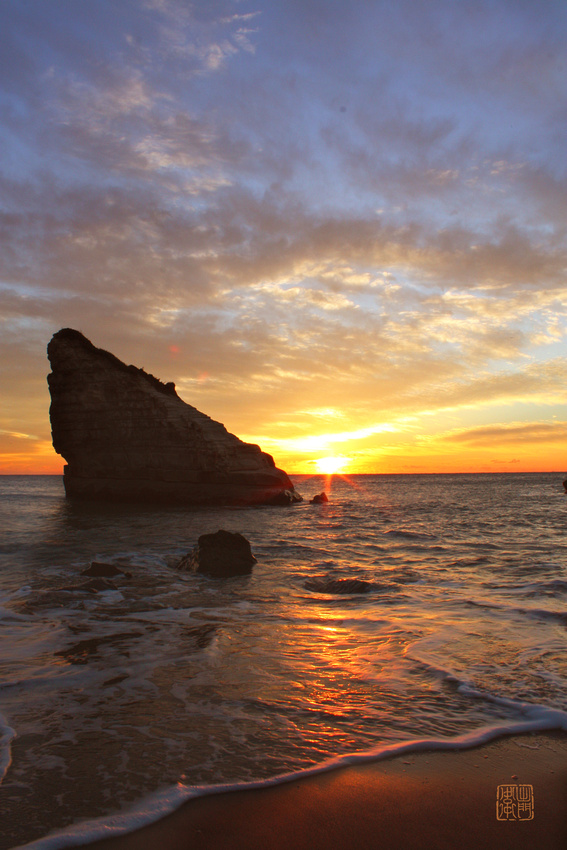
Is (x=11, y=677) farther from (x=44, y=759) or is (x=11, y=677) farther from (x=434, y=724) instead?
(x=434, y=724)

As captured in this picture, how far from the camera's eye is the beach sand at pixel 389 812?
278cm

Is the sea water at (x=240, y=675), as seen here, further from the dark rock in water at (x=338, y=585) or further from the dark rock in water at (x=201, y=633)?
the dark rock in water at (x=338, y=585)

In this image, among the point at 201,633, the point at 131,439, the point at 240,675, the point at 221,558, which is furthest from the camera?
the point at 131,439

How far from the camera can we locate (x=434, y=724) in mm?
4227

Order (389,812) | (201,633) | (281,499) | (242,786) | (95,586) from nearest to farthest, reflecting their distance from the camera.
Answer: (389,812) < (242,786) < (201,633) < (95,586) < (281,499)

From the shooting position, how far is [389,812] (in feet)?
9.95

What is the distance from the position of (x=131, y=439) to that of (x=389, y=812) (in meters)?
33.3

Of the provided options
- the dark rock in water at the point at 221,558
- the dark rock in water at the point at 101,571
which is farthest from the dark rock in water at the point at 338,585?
the dark rock in water at the point at 101,571

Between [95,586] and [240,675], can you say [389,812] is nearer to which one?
[240,675]

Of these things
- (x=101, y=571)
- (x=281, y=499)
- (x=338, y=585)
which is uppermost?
(x=101, y=571)

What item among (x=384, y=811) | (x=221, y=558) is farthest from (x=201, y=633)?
(x=221, y=558)

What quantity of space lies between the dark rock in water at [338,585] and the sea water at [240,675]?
0.92ft

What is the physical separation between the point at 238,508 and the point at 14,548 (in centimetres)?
1960

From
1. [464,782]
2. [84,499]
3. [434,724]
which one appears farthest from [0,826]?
[84,499]
